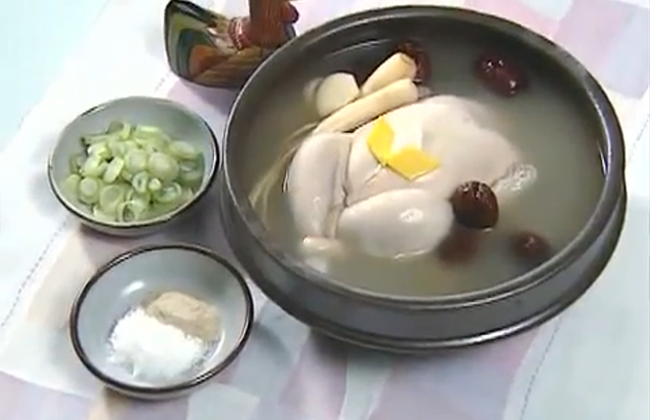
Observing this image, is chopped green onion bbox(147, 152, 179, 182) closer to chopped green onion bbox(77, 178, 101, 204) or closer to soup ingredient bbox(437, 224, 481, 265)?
chopped green onion bbox(77, 178, 101, 204)

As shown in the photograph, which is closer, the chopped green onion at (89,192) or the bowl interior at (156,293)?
the bowl interior at (156,293)

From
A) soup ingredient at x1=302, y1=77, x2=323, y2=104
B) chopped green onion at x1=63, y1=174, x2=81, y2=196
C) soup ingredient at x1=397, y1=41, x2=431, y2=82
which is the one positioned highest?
soup ingredient at x1=397, y1=41, x2=431, y2=82

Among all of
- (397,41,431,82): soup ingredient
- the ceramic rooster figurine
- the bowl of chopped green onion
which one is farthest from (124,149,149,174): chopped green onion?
(397,41,431,82): soup ingredient

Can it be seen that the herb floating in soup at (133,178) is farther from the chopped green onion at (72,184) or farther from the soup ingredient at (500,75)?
the soup ingredient at (500,75)

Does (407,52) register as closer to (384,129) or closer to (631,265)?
(384,129)

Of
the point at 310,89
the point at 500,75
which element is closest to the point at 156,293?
the point at 310,89

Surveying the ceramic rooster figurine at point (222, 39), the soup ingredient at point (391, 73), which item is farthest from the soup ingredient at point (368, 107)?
the ceramic rooster figurine at point (222, 39)

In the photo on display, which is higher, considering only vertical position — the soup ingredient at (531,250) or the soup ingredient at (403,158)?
the soup ingredient at (403,158)
